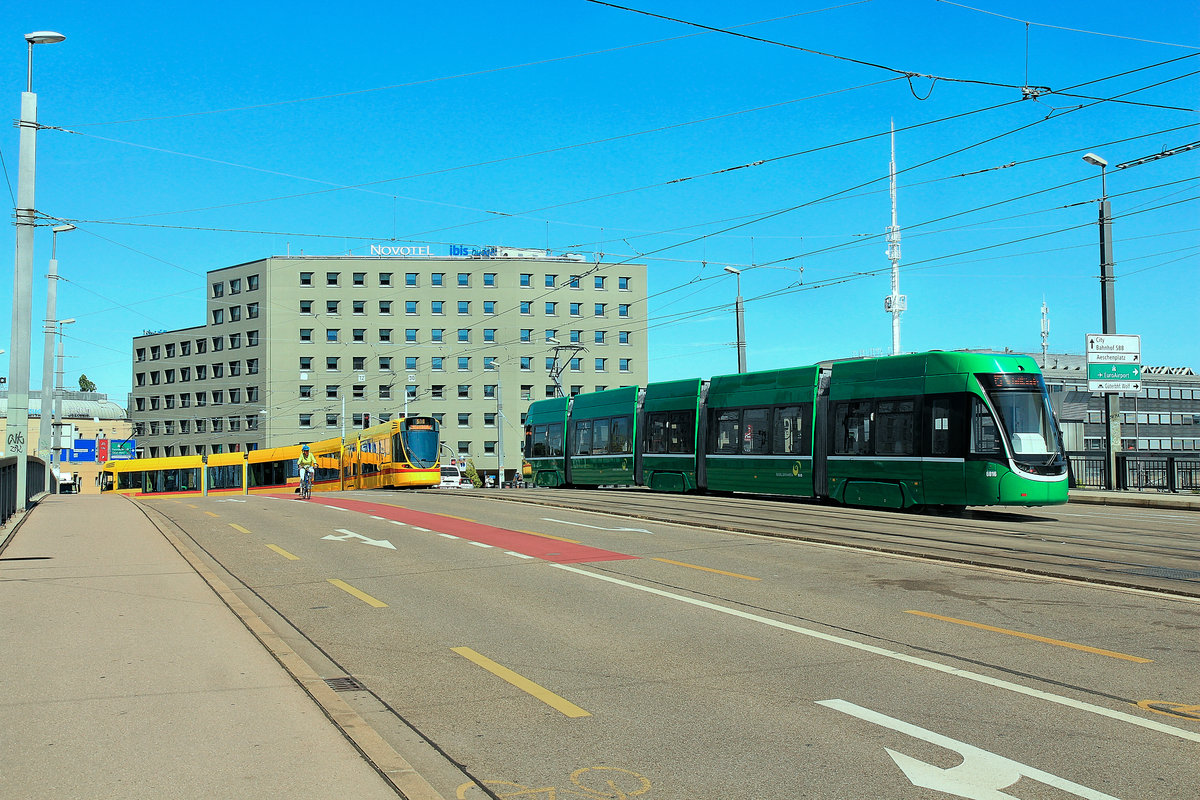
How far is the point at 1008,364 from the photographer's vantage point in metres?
20.4

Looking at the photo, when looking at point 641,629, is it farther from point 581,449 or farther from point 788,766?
point 581,449

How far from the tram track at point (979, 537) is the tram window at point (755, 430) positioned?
2102mm

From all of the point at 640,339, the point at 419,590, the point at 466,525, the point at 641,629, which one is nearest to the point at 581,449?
the point at 466,525

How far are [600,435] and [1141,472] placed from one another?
57.3ft

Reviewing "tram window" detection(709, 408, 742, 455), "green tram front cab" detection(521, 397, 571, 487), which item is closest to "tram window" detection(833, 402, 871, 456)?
"tram window" detection(709, 408, 742, 455)

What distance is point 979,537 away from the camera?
51.9 feet

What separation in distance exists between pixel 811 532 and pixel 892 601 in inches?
263

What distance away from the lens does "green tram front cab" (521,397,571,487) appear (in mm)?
39281

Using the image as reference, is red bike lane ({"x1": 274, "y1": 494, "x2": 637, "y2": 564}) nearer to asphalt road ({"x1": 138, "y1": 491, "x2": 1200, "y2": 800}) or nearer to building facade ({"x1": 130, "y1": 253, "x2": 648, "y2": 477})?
asphalt road ({"x1": 138, "y1": 491, "x2": 1200, "y2": 800})

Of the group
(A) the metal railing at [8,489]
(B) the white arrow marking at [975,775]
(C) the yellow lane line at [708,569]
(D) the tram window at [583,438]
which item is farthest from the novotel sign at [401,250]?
(B) the white arrow marking at [975,775]

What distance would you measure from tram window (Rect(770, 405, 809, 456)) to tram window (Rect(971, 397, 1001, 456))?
5.23 m

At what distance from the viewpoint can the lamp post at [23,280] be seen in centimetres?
1995

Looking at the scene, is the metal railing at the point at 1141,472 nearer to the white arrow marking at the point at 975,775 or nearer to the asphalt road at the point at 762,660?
the asphalt road at the point at 762,660

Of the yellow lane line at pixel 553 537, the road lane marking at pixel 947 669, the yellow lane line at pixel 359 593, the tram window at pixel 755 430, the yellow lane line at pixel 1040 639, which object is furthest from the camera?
the tram window at pixel 755 430
